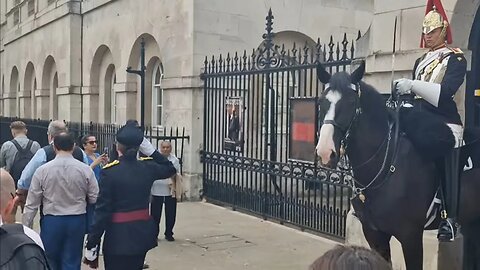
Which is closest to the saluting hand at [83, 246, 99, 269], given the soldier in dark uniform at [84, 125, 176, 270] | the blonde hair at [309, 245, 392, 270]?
the soldier in dark uniform at [84, 125, 176, 270]

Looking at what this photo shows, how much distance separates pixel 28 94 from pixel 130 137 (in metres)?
26.7

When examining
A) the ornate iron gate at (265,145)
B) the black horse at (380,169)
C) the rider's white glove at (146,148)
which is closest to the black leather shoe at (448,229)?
the black horse at (380,169)

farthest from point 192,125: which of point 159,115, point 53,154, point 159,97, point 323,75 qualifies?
point 323,75

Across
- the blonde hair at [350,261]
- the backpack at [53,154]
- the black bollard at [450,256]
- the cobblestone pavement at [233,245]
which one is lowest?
the cobblestone pavement at [233,245]

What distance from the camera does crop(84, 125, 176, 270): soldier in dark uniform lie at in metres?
5.08

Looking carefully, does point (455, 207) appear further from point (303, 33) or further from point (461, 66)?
point (303, 33)

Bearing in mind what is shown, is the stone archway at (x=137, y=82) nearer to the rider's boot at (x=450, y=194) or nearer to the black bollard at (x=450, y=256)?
the black bollard at (x=450, y=256)

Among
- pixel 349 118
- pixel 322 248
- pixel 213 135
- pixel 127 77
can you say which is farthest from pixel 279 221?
pixel 127 77

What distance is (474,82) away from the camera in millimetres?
6820

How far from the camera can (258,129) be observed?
1205 cm

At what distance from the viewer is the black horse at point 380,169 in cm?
461

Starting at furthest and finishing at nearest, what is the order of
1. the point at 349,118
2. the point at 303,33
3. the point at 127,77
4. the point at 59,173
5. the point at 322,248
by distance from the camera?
1. the point at 127,77
2. the point at 303,33
3. the point at 322,248
4. the point at 59,173
5. the point at 349,118

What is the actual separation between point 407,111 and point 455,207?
3.04 ft

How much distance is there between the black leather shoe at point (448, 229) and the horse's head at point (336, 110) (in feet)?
3.92
